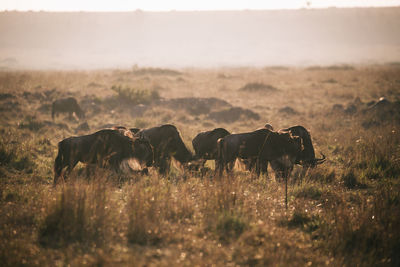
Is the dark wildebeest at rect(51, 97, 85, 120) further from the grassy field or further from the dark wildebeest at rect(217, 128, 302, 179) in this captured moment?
the dark wildebeest at rect(217, 128, 302, 179)

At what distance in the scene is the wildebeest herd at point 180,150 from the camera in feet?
19.3

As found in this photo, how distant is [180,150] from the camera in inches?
271

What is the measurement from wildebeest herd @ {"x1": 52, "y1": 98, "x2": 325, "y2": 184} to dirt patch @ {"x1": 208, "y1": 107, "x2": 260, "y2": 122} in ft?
23.7

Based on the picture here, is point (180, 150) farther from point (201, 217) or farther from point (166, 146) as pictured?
point (201, 217)

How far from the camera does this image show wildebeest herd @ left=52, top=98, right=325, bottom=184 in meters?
5.89

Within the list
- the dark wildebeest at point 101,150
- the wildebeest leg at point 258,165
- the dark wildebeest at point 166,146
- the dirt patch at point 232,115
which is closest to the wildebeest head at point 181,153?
the dark wildebeest at point 166,146

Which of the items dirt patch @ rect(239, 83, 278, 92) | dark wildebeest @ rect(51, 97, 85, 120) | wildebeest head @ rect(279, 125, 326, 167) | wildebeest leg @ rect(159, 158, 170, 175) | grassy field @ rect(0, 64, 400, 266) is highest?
dirt patch @ rect(239, 83, 278, 92)

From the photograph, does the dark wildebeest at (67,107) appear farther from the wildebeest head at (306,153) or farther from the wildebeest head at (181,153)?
the wildebeest head at (306,153)

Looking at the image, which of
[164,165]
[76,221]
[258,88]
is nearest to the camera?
[76,221]

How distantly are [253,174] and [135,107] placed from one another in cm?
1059

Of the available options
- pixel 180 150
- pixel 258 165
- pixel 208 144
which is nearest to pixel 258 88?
pixel 208 144

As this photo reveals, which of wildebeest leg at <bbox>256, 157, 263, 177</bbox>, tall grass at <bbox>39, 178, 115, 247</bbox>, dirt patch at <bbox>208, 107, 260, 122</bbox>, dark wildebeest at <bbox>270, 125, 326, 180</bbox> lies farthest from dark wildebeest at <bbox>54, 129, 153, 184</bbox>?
dirt patch at <bbox>208, 107, 260, 122</bbox>

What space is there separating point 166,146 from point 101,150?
5.12 ft

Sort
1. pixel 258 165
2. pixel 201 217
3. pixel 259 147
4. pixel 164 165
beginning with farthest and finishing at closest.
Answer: pixel 164 165, pixel 258 165, pixel 259 147, pixel 201 217
